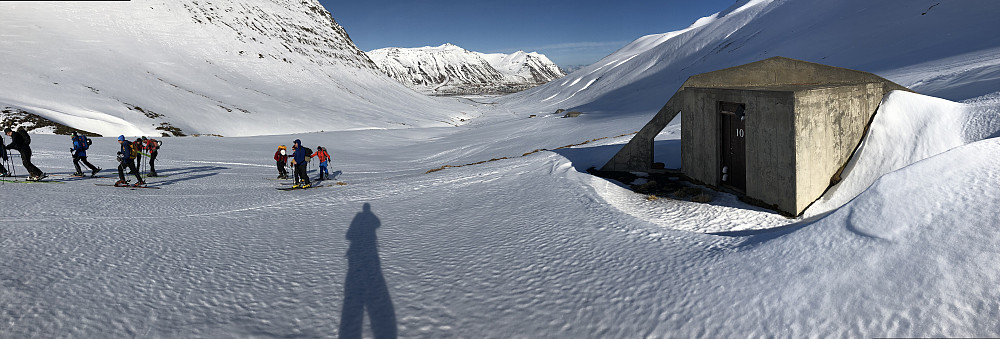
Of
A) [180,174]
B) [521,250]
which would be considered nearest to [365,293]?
[521,250]

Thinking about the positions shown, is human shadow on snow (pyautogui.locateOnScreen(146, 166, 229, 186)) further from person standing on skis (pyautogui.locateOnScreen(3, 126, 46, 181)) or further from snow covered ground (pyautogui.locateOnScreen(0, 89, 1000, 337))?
snow covered ground (pyautogui.locateOnScreen(0, 89, 1000, 337))

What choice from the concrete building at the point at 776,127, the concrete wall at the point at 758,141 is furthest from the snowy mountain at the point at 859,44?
the concrete wall at the point at 758,141

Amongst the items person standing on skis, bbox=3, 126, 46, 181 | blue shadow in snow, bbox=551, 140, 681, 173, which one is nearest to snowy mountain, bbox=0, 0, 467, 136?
person standing on skis, bbox=3, 126, 46, 181

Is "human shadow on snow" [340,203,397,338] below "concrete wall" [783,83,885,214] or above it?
below

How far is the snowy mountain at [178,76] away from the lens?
132ft

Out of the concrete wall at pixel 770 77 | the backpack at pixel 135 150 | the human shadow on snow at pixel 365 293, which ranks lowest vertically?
the human shadow on snow at pixel 365 293

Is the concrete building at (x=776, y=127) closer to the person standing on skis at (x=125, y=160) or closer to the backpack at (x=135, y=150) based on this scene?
the person standing on skis at (x=125, y=160)

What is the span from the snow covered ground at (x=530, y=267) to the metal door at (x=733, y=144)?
1.72 meters

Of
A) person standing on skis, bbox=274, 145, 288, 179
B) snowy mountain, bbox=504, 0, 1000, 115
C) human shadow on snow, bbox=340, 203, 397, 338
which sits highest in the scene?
snowy mountain, bbox=504, 0, 1000, 115

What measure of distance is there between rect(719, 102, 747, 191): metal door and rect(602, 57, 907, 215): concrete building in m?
0.02

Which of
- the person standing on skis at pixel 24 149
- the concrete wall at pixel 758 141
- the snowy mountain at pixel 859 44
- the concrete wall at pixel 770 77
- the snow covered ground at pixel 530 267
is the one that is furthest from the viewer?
the snowy mountain at pixel 859 44

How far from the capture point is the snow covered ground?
4.80 meters

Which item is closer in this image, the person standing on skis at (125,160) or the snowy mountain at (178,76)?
the person standing on skis at (125,160)

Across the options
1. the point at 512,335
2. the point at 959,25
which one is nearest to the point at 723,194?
the point at 512,335
